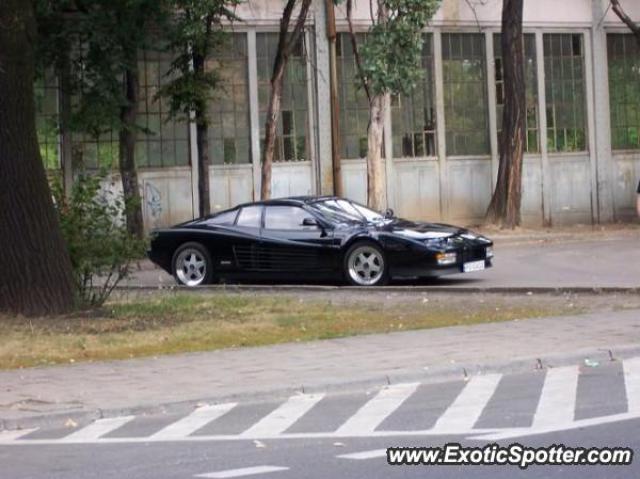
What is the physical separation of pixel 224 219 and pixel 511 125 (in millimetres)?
13023

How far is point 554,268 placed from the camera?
2283 cm

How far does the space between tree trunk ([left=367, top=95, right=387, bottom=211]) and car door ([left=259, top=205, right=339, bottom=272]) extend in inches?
409

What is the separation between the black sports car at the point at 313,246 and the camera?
19703 mm

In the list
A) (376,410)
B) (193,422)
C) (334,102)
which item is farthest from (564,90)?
(193,422)

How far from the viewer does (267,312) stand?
1723 cm

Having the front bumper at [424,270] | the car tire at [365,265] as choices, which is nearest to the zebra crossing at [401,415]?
the front bumper at [424,270]

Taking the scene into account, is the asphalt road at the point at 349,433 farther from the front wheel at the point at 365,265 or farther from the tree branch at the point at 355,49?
the tree branch at the point at 355,49

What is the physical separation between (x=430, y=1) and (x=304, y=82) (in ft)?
15.1

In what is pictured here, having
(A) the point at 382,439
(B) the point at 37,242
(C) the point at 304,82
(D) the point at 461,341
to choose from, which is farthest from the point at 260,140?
(A) the point at 382,439

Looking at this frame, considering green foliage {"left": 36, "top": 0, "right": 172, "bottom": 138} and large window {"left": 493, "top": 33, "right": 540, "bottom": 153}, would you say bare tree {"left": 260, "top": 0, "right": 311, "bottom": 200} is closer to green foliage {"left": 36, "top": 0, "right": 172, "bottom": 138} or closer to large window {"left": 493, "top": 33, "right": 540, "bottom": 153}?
green foliage {"left": 36, "top": 0, "right": 172, "bottom": 138}

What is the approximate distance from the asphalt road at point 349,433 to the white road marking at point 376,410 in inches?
0.4

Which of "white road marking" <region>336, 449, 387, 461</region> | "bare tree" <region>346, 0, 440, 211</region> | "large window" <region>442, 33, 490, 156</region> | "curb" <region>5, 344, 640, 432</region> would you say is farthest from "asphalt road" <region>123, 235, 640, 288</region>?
"white road marking" <region>336, 449, 387, 461</region>

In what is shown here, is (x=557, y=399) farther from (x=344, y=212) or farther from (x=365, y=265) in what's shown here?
(x=344, y=212)

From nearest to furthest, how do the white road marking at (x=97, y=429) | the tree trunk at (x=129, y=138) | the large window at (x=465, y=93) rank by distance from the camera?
the white road marking at (x=97, y=429), the tree trunk at (x=129, y=138), the large window at (x=465, y=93)
